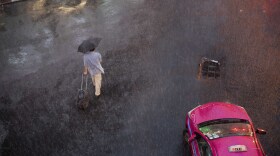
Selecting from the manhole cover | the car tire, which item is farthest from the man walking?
the manhole cover

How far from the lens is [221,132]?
8547mm

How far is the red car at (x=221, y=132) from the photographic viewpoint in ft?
26.5

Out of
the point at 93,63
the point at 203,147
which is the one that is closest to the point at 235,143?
the point at 203,147

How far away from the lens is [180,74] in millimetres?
12398

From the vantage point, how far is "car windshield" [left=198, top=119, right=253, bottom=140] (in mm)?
8469

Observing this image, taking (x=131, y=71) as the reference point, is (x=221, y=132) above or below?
below

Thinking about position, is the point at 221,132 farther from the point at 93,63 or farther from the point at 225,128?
the point at 93,63

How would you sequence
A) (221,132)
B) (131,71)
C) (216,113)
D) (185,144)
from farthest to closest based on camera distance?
(131,71), (185,144), (216,113), (221,132)

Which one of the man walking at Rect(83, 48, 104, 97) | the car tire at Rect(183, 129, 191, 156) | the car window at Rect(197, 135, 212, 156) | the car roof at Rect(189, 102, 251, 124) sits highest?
the man walking at Rect(83, 48, 104, 97)

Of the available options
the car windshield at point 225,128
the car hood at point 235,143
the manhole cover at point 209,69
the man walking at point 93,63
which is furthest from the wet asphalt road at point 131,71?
the car hood at point 235,143

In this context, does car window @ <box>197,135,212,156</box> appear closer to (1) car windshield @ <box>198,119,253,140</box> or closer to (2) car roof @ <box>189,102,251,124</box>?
(1) car windshield @ <box>198,119,253,140</box>

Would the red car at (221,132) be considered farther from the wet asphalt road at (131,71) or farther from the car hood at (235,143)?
the wet asphalt road at (131,71)

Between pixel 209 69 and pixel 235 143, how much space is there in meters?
4.43

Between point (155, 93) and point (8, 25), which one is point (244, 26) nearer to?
point (155, 93)
